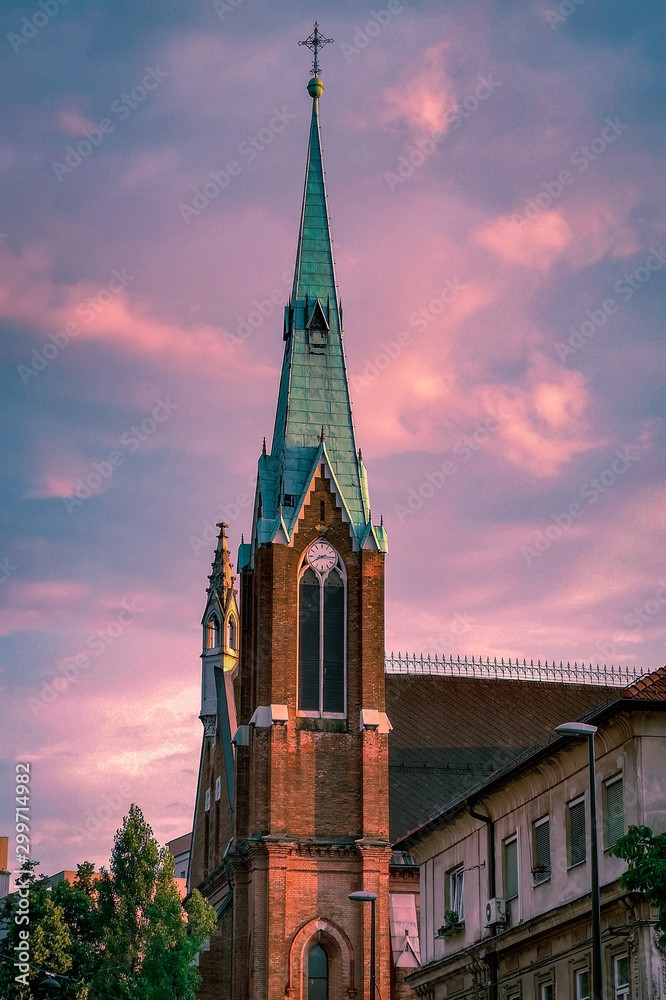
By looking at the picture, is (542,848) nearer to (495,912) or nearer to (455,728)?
(495,912)

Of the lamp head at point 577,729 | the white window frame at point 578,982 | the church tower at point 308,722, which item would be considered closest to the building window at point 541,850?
the white window frame at point 578,982

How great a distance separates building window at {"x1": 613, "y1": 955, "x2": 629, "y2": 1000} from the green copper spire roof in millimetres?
29439

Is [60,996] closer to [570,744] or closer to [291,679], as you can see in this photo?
[291,679]

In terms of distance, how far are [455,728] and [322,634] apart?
8988 mm

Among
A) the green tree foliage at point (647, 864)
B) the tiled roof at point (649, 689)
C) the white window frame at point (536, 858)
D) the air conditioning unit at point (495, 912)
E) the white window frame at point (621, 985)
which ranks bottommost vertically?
the white window frame at point (621, 985)

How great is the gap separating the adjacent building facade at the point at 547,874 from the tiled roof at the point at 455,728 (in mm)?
16555

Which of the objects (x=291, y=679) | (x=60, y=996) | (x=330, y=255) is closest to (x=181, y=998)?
(x=60, y=996)

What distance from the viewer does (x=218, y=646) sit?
67188mm

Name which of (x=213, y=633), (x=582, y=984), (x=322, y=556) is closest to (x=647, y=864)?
(x=582, y=984)

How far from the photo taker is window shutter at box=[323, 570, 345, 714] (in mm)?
55688

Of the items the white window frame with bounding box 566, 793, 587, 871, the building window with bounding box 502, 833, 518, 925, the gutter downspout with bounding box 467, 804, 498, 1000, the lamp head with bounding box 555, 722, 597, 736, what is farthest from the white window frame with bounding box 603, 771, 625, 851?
the gutter downspout with bounding box 467, 804, 498, 1000

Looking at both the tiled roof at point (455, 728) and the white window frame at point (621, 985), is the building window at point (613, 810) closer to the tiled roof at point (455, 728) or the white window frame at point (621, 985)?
the white window frame at point (621, 985)

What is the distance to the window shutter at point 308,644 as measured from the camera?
55.5m

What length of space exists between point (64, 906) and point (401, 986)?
11728 mm
